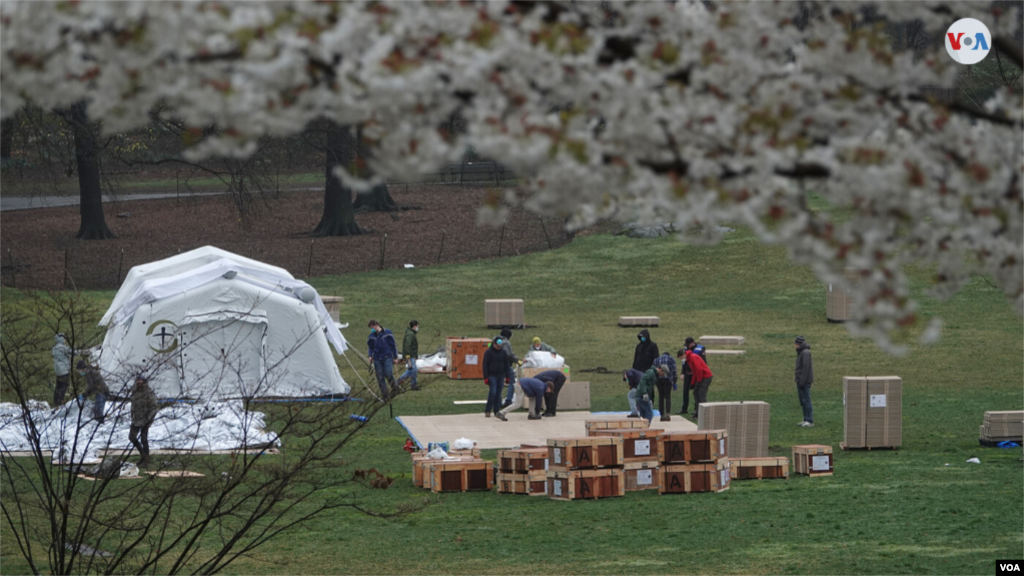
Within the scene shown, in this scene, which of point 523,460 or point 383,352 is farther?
point 383,352

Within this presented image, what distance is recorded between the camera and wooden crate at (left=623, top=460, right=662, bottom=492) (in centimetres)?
1625

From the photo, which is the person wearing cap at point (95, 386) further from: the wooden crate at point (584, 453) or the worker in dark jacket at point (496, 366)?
the worker in dark jacket at point (496, 366)

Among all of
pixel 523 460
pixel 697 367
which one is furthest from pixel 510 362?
pixel 523 460

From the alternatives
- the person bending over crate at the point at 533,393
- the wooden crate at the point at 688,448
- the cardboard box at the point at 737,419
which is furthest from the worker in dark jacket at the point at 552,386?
the wooden crate at the point at 688,448

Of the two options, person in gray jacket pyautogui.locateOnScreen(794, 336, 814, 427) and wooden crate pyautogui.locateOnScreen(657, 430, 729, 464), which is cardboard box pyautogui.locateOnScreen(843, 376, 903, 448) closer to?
person in gray jacket pyautogui.locateOnScreen(794, 336, 814, 427)

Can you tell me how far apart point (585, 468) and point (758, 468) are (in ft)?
9.70

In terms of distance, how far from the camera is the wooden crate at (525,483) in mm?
16172

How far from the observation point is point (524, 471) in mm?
16266

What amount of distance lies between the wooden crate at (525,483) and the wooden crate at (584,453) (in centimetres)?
28

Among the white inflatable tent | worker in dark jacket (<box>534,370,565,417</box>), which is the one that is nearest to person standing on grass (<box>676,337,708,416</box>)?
worker in dark jacket (<box>534,370,565,417</box>)

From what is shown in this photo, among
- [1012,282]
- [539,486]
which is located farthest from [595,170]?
[539,486]

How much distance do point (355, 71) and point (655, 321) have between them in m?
31.4

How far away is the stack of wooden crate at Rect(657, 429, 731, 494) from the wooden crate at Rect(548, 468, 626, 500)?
25.6 inches

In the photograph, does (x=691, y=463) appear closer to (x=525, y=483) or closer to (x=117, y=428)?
(x=525, y=483)
